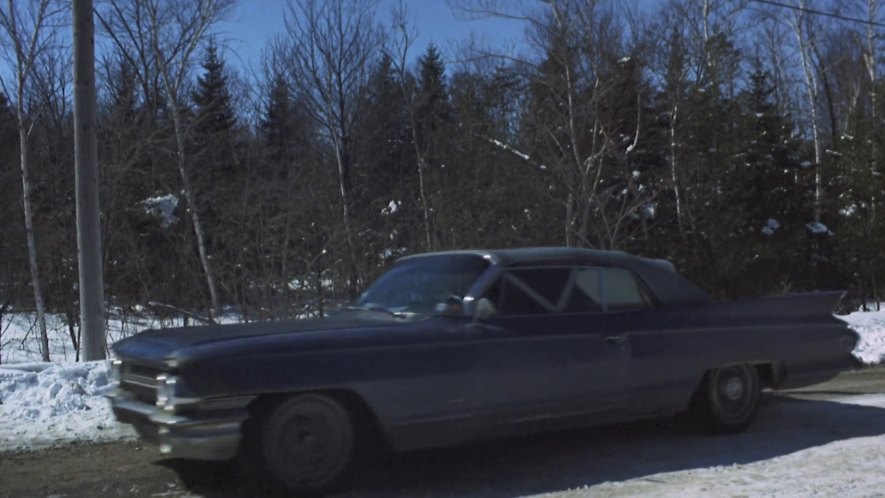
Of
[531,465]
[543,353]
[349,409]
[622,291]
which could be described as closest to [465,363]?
[543,353]

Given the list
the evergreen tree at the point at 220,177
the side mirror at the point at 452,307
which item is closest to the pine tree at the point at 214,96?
the evergreen tree at the point at 220,177

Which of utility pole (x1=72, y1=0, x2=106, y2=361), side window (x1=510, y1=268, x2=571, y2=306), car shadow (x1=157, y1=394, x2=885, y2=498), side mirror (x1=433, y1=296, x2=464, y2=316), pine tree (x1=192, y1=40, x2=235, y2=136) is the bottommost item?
car shadow (x1=157, y1=394, x2=885, y2=498)

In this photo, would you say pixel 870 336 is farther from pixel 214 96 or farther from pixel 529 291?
pixel 214 96

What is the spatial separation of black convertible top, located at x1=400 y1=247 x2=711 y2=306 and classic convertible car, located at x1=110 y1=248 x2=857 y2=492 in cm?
2

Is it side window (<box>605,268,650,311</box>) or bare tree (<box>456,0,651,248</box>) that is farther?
bare tree (<box>456,0,651,248</box>)

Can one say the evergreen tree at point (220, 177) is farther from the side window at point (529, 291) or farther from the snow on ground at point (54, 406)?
the side window at point (529, 291)

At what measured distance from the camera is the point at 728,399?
23.1 ft

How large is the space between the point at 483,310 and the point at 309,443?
4.54 feet

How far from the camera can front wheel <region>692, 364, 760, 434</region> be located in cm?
695

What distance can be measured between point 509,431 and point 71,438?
3257mm

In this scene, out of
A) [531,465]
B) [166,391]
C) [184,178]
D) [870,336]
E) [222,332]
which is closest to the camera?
[166,391]

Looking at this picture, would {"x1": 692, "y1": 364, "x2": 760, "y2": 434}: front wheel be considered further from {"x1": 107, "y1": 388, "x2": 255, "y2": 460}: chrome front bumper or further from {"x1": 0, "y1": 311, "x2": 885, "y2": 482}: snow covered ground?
{"x1": 107, "y1": 388, "x2": 255, "y2": 460}: chrome front bumper

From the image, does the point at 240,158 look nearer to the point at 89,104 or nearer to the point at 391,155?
the point at 391,155

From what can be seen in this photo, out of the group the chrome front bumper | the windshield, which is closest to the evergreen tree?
the windshield
